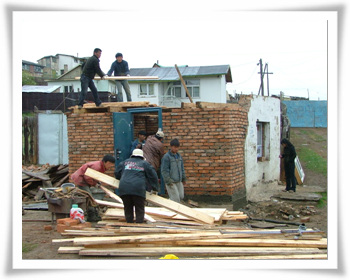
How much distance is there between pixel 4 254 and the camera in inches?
188

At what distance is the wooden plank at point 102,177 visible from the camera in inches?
297

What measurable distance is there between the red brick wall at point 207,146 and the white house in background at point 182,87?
2124 centimetres

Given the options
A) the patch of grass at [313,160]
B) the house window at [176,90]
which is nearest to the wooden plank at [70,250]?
the patch of grass at [313,160]

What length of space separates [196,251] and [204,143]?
4.30m

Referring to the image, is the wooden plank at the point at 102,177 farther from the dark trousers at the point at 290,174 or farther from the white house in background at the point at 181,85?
the white house in background at the point at 181,85

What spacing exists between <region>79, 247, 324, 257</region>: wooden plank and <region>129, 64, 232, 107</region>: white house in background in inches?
1008

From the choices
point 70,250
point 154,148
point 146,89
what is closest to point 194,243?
point 70,250

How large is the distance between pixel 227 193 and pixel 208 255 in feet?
13.2

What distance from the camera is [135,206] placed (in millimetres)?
7062

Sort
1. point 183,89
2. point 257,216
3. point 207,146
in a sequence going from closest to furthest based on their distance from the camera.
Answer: point 207,146 < point 257,216 < point 183,89

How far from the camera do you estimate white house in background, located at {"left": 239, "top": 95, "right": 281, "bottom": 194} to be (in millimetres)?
11219

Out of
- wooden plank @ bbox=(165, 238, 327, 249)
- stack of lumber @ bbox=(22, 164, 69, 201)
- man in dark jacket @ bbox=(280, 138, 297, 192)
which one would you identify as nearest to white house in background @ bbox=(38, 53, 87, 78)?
stack of lumber @ bbox=(22, 164, 69, 201)

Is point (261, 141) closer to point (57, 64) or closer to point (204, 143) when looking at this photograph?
point (204, 143)
